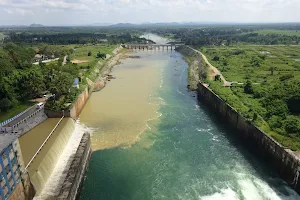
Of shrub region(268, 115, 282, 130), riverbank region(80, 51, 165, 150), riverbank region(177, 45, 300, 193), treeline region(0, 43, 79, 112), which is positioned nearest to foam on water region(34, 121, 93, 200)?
riverbank region(80, 51, 165, 150)

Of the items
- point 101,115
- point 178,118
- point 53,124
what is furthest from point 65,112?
point 178,118

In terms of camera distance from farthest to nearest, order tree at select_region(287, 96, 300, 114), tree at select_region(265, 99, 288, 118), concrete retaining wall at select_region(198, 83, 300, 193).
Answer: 1. tree at select_region(287, 96, 300, 114)
2. tree at select_region(265, 99, 288, 118)
3. concrete retaining wall at select_region(198, 83, 300, 193)

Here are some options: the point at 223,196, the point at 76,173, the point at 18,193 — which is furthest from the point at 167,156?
the point at 18,193

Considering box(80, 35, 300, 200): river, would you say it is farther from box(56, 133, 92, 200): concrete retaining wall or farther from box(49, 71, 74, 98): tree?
box(49, 71, 74, 98): tree

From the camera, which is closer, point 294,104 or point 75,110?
point 294,104

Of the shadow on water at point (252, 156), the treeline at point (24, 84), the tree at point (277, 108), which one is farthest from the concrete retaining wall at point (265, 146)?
the treeline at point (24, 84)

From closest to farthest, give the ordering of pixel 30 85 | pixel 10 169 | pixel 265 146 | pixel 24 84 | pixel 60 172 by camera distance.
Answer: pixel 10 169, pixel 60 172, pixel 265 146, pixel 30 85, pixel 24 84

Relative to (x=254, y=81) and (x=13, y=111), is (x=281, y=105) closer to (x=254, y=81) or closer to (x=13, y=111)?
(x=254, y=81)
